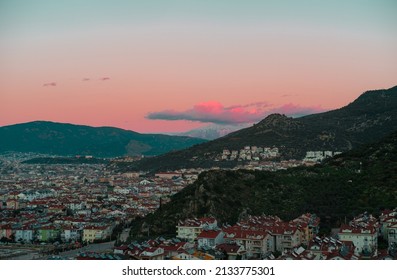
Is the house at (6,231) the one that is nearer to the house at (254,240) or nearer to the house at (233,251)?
the house at (254,240)

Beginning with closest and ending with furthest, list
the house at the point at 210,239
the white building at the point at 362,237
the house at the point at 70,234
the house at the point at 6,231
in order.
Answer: the white building at the point at 362,237 < the house at the point at 210,239 < the house at the point at 70,234 < the house at the point at 6,231

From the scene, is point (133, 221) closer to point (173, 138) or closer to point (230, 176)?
point (230, 176)

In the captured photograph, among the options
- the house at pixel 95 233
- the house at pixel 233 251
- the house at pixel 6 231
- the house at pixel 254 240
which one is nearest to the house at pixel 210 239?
the house at pixel 254 240

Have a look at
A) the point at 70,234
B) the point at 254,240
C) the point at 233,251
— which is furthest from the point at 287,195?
the point at 70,234

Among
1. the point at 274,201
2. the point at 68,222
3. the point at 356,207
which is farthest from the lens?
the point at 68,222
